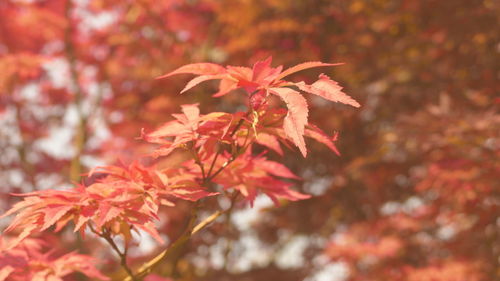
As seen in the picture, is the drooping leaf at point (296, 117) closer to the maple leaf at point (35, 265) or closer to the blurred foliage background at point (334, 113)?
the maple leaf at point (35, 265)

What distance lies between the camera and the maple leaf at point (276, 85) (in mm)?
1084

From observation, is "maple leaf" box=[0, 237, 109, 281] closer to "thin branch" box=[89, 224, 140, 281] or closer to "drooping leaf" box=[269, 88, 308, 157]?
"thin branch" box=[89, 224, 140, 281]

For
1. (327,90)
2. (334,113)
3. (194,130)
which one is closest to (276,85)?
(327,90)

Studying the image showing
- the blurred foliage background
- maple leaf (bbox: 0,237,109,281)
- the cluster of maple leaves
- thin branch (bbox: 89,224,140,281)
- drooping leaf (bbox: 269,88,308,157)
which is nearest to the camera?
drooping leaf (bbox: 269,88,308,157)

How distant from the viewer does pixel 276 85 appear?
4.08 feet

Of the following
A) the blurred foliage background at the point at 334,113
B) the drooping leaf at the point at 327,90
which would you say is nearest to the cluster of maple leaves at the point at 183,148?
the drooping leaf at the point at 327,90

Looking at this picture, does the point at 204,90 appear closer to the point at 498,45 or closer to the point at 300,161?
the point at 300,161

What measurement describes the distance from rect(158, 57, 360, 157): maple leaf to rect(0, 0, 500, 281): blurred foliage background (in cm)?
210

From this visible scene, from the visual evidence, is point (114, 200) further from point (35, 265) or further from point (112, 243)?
point (35, 265)

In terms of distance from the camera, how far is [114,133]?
268 inches

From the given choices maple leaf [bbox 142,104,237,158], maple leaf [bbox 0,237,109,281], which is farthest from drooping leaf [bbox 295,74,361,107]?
maple leaf [bbox 0,237,109,281]

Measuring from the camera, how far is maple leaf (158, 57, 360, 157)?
3.56 ft

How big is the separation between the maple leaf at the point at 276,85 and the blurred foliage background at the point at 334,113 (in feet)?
6.88

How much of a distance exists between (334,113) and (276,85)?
4015mm
